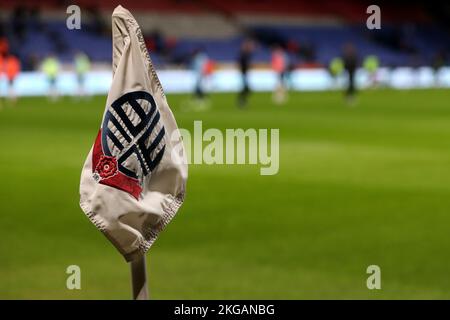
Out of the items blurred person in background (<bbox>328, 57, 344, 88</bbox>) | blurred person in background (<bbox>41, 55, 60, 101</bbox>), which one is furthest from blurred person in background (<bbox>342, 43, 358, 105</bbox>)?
blurred person in background (<bbox>328, 57, 344, 88</bbox>)

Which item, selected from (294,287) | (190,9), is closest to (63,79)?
(190,9)

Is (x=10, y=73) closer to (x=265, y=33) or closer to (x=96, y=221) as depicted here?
(x=265, y=33)

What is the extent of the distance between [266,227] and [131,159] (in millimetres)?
5828

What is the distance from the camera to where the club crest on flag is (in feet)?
14.1

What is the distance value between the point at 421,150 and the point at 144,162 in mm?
13746

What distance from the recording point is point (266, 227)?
1002cm

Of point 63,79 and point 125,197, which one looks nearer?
point 125,197

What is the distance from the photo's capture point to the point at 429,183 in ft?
42.9

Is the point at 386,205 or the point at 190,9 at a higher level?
the point at 190,9

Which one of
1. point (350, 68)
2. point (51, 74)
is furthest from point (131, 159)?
point (51, 74)
